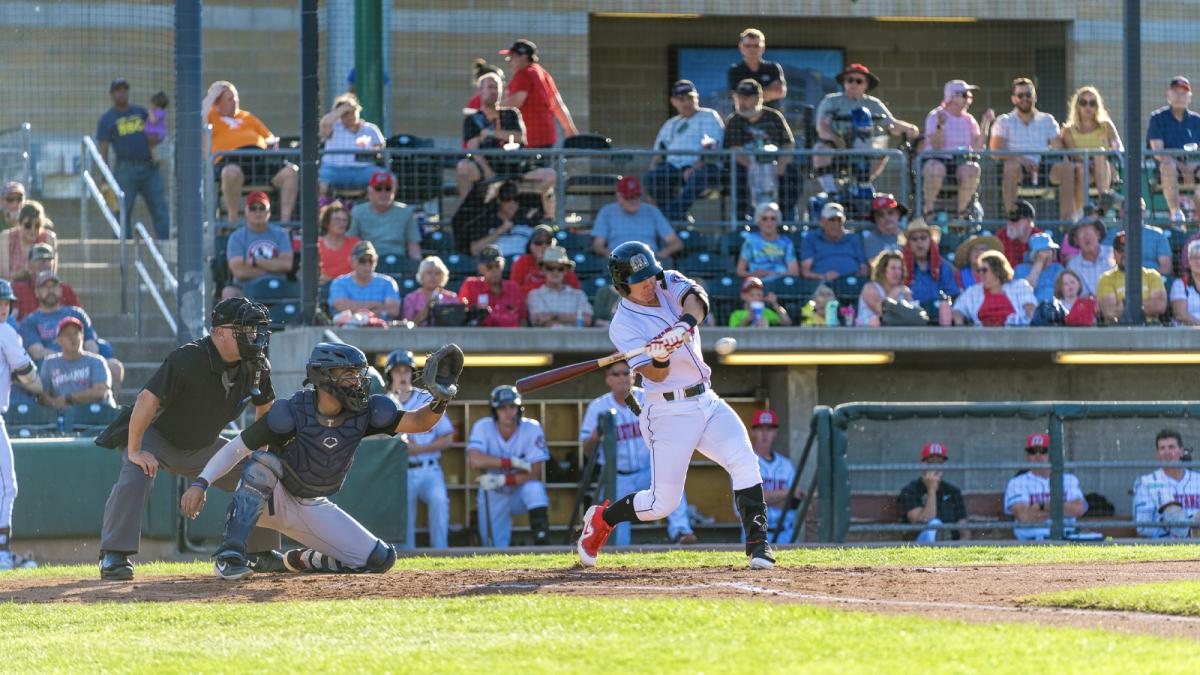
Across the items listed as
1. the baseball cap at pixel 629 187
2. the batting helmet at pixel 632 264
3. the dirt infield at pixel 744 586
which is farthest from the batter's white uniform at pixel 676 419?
the baseball cap at pixel 629 187

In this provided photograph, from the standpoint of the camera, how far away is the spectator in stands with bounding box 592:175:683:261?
48.3 ft

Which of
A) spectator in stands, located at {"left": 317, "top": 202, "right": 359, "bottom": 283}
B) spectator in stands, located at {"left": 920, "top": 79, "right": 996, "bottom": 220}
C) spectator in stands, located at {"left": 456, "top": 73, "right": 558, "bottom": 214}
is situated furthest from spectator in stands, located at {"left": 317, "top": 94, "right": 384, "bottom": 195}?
spectator in stands, located at {"left": 920, "top": 79, "right": 996, "bottom": 220}

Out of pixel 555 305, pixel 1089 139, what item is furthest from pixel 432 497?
pixel 1089 139

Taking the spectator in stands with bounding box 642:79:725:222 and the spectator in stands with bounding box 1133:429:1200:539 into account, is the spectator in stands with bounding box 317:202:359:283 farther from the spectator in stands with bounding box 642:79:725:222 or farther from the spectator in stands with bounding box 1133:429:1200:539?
the spectator in stands with bounding box 1133:429:1200:539

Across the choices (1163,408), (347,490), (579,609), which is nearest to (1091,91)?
(1163,408)

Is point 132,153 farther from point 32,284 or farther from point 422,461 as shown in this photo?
point 422,461

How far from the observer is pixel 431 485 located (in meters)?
13.3

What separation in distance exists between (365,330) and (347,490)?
1.55 meters

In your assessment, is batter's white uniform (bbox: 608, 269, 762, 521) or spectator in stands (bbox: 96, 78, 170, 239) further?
spectator in stands (bbox: 96, 78, 170, 239)

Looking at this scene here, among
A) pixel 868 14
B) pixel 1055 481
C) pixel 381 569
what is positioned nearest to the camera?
pixel 381 569

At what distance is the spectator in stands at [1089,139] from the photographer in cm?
1570

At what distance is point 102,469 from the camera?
41.0ft

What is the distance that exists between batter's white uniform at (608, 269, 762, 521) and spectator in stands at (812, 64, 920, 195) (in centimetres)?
670

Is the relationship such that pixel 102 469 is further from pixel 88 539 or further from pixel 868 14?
pixel 868 14
